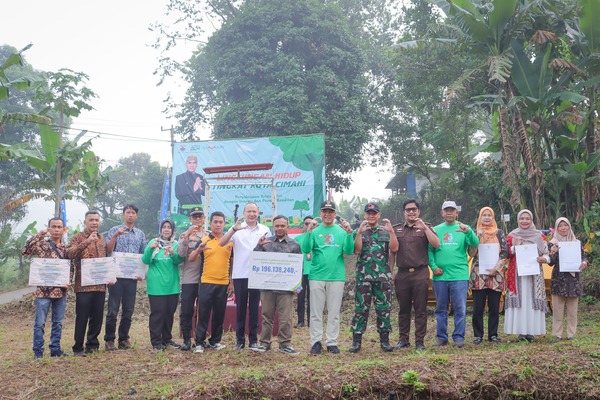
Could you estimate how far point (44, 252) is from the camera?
7.17m

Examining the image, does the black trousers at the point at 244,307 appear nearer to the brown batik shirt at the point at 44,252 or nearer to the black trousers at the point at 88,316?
the black trousers at the point at 88,316

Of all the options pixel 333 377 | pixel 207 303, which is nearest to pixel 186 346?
pixel 207 303

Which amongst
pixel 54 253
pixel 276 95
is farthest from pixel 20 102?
pixel 54 253

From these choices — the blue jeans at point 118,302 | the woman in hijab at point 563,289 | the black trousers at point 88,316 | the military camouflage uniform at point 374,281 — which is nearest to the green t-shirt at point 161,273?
the blue jeans at point 118,302

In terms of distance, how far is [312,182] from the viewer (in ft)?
61.5

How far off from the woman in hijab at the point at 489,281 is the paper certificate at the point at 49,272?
502cm

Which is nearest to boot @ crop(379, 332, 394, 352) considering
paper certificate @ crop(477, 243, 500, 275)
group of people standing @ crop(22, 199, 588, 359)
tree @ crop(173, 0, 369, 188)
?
group of people standing @ crop(22, 199, 588, 359)

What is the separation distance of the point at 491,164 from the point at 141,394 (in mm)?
12963

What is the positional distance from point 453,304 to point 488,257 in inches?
30.2

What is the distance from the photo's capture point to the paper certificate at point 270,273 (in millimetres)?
6902

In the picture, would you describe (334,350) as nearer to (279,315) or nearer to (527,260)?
(279,315)

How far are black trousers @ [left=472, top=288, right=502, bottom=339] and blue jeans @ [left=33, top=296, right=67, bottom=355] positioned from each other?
5104 millimetres

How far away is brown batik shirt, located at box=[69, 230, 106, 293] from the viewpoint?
288 inches

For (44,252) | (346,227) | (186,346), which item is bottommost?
(186,346)
